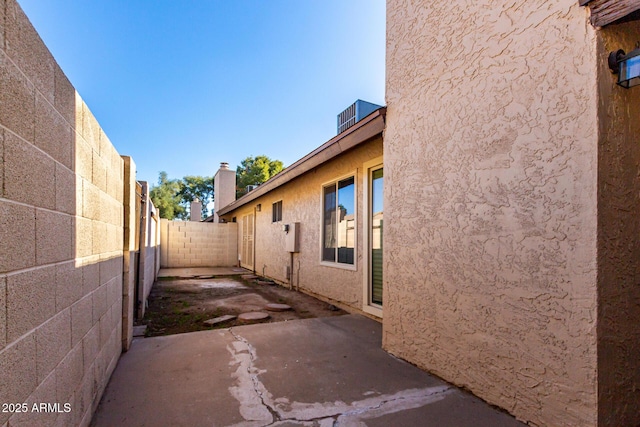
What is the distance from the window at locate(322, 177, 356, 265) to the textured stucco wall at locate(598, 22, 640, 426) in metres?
3.75

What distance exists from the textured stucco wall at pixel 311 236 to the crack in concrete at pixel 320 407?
2.64 meters

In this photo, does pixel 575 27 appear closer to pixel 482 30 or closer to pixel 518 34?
pixel 518 34

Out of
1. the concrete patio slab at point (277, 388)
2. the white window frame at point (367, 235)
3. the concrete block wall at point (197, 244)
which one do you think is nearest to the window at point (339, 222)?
the white window frame at point (367, 235)

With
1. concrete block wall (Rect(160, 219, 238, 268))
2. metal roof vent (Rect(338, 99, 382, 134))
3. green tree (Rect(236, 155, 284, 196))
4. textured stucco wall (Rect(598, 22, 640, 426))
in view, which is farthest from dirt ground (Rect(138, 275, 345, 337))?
green tree (Rect(236, 155, 284, 196))

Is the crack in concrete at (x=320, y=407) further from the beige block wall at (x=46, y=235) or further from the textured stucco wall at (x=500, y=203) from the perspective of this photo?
the beige block wall at (x=46, y=235)

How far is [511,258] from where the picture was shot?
241 centimetres

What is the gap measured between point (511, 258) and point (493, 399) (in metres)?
1.16

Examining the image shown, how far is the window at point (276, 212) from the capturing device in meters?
9.46

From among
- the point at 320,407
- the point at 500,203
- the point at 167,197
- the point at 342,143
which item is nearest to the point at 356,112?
the point at 342,143

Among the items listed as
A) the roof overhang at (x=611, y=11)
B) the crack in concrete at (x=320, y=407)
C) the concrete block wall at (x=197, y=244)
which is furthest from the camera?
the concrete block wall at (x=197, y=244)

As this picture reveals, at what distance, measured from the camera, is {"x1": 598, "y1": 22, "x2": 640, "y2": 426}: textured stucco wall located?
1977 millimetres

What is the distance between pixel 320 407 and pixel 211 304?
4442 millimetres

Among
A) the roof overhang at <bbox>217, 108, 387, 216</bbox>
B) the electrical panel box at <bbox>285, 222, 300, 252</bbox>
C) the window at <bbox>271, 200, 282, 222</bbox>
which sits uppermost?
the roof overhang at <bbox>217, 108, 387, 216</bbox>

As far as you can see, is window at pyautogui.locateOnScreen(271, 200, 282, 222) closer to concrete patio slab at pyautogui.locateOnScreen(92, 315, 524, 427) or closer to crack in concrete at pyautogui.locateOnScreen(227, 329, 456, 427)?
concrete patio slab at pyautogui.locateOnScreen(92, 315, 524, 427)
